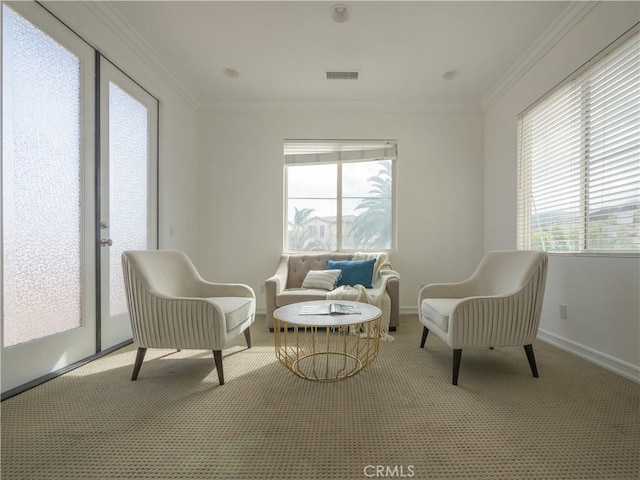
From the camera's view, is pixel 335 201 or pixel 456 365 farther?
pixel 335 201

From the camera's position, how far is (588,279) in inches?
95.6

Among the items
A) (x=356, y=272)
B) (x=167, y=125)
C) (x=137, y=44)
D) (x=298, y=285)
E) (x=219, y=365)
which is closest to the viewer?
(x=219, y=365)

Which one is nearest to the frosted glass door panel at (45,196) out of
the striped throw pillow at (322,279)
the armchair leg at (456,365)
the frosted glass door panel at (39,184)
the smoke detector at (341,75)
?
the frosted glass door panel at (39,184)

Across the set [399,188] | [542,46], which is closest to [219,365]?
[399,188]

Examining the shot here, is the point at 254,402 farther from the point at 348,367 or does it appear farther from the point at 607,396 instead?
the point at 607,396

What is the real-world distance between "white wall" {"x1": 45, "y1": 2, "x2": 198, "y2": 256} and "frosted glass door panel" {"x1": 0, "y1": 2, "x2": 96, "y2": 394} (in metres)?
0.14

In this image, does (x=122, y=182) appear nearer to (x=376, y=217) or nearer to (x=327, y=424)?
(x=327, y=424)

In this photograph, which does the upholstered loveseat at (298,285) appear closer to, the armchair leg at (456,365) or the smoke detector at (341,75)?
the armchair leg at (456,365)

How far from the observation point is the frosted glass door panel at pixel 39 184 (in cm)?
189

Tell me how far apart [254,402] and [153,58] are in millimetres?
3161

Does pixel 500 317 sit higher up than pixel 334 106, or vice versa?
pixel 334 106

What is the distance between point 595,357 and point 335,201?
119 inches

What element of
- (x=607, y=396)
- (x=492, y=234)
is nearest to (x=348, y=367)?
(x=607, y=396)
